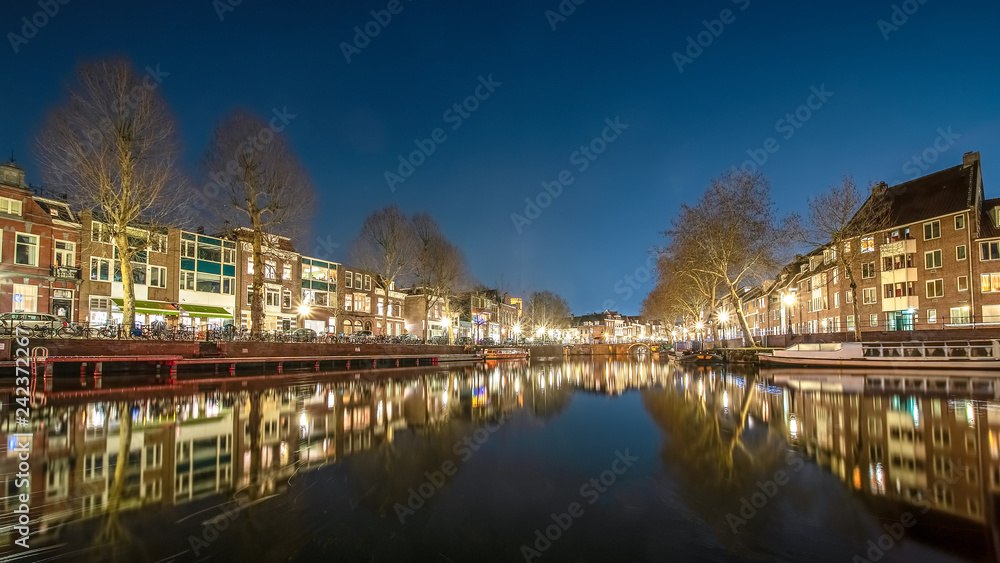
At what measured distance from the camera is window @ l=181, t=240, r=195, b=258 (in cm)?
4053

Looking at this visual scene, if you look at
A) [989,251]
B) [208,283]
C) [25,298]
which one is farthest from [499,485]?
[989,251]

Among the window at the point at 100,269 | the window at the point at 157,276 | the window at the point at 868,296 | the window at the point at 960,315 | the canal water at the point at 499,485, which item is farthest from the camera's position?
the window at the point at 868,296

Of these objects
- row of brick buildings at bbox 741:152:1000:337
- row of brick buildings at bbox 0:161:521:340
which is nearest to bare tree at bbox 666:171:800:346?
row of brick buildings at bbox 741:152:1000:337

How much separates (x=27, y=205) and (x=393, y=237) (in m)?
25.9

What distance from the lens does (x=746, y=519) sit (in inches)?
209

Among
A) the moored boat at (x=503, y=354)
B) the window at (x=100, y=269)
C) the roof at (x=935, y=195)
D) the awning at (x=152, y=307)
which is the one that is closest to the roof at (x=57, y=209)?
the window at (x=100, y=269)

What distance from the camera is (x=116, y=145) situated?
87.3 ft

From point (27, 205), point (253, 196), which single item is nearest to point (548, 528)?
point (253, 196)

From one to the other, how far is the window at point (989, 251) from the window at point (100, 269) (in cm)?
6730

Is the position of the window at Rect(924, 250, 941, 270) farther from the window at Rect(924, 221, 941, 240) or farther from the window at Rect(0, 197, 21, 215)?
the window at Rect(0, 197, 21, 215)

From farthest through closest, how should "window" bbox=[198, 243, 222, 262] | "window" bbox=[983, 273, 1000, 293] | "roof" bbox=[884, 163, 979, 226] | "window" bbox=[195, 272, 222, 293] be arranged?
"window" bbox=[198, 243, 222, 262], "window" bbox=[195, 272, 222, 293], "roof" bbox=[884, 163, 979, 226], "window" bbox=[983, 273, 1000, 293]

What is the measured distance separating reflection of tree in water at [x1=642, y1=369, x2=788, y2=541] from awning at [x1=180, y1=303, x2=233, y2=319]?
127 feet

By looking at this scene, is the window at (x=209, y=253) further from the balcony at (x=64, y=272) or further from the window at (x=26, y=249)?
the window at (x=26, y=249)

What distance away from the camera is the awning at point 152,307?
35.7 meters
